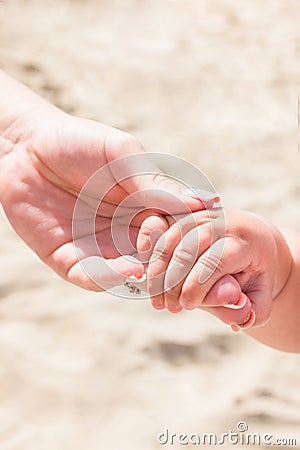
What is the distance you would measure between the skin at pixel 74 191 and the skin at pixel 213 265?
0.16 ft

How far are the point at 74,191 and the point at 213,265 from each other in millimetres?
391

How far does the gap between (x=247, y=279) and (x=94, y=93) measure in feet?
5.88

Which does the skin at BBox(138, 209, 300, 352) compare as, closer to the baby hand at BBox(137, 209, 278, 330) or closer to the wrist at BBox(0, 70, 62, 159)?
the baby hand at BBox(137, 209, 278, 330)

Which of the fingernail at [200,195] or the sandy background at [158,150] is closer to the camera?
the fingernail at [200,195]

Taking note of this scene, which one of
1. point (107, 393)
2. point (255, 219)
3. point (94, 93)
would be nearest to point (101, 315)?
point (107, 393)

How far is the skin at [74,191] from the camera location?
1.15m

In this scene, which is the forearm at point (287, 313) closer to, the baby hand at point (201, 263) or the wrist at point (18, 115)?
the baby hand at point (201, 263)
